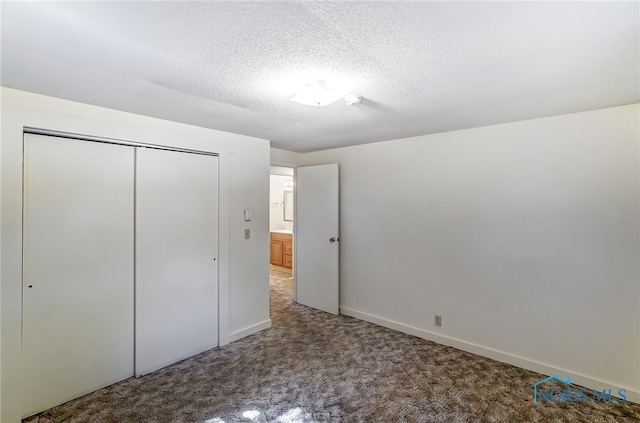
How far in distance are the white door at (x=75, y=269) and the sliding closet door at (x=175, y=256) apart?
0.10 meters

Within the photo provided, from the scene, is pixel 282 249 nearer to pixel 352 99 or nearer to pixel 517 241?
pixel 517 241

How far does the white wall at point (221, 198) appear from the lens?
1878 mm

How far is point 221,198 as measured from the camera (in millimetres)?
3037

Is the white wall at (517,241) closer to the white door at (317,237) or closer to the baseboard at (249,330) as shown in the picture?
the white door at (317,237)

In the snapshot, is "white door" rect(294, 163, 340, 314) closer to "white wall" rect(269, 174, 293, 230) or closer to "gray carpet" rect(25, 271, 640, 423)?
"gray carpet" rect(25, 271, 640, 423)

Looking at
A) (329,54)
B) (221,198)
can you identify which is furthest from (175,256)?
(329,54)

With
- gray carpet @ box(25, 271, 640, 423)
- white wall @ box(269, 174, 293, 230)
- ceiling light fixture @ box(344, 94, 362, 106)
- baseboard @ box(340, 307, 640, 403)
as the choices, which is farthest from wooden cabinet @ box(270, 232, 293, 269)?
ceiling light fixture @ box(344, 94, 362, 106)

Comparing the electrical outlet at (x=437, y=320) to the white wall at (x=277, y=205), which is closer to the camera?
the electrical outlet at (x=437, y=320)

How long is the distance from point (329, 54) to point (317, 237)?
9.44ft

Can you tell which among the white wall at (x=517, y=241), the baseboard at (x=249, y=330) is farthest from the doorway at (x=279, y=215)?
the white wall at (x=517, y=241)

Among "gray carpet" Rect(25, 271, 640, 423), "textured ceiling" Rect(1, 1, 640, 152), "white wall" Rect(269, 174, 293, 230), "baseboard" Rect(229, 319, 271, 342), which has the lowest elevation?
"gray carpet" Rect(25, 271, 640, 423)

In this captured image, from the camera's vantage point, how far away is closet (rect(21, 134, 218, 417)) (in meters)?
2.05

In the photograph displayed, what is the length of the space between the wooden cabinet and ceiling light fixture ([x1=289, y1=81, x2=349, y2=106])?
453 centimetres

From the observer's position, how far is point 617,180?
87.3 inches
